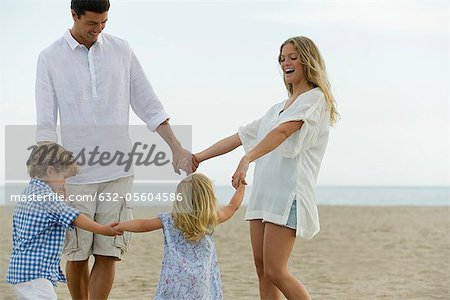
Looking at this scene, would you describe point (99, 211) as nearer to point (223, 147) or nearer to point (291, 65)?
point (223, 147)

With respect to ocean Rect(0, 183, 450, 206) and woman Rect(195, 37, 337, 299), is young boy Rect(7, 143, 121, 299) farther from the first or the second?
ocean Rect(0, 183, 450, 206)

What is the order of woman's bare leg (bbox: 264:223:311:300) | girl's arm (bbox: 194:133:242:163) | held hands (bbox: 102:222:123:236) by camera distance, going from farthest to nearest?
girl's arm (bbox: 194:133:242:163)
woman's bare leg (bbox: 264:223:311:300)
held hands (bbox: 102:222:123:236)

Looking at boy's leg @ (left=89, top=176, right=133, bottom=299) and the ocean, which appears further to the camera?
the ocean

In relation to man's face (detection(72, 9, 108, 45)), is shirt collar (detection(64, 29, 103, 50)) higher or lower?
lower

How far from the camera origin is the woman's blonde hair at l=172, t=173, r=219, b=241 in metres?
3.94

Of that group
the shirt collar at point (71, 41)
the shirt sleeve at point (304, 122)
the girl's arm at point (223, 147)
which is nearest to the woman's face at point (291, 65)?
the shirt sleeve at point (304, 122)

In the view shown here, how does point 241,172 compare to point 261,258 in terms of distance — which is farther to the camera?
point 261,258

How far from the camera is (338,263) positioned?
28.5 ft

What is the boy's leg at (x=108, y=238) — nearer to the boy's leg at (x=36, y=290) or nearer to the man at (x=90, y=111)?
the man at (x=90, y=111)

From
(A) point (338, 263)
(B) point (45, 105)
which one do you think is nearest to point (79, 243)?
(B) point (45, 105)

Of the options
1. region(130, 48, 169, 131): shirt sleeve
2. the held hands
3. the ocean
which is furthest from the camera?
the ocean

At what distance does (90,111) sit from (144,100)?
0.41 metres

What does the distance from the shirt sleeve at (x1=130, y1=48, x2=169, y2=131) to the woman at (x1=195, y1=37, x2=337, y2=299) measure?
0.75 metres

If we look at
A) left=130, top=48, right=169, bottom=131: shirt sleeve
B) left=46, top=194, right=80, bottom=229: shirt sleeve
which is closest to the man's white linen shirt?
left=130, top=48, right=169, bottom=131: shirt sleeve
